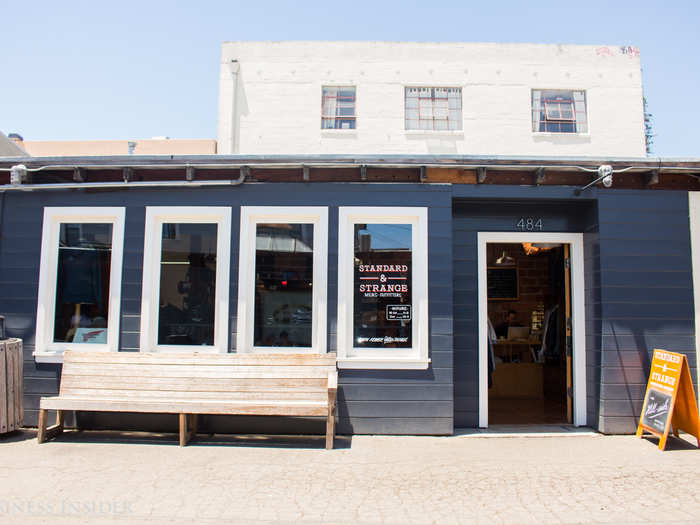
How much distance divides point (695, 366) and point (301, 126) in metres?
14.0

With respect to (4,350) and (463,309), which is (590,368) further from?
(4,350)

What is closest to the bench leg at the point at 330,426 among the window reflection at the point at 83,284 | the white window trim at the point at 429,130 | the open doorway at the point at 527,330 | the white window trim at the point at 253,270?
the white window trim at the point at 253,270

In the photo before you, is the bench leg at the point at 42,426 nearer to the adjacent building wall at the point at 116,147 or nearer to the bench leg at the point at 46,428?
the bench leg at the point at 46,428

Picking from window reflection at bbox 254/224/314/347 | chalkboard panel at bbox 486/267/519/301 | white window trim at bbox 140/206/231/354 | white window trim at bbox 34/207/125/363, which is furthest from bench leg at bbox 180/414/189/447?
chalkboard panel at bbox 486/267/519/301

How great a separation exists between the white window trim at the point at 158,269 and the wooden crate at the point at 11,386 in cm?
146

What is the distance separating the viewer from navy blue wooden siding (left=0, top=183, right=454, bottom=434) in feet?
19.9

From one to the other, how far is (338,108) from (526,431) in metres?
13.8

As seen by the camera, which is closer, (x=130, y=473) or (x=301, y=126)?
(x=130, y=473)

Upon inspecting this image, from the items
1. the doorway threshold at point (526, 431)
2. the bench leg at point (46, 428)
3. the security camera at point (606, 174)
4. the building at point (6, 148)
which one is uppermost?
the building at point (6, 148)

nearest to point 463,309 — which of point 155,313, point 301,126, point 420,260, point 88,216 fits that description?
point 420,260

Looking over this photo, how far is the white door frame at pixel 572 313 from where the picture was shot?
6531 mm

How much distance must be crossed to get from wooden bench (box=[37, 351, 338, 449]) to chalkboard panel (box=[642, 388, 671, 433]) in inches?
147

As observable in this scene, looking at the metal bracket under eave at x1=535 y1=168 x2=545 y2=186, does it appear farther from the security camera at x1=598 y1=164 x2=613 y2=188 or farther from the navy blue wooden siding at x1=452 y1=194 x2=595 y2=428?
the security camera at x1=598 y1=164 x2=613 y2=188

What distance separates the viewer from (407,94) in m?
17.4
